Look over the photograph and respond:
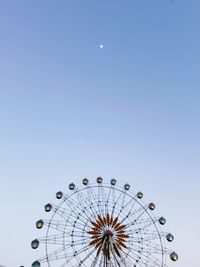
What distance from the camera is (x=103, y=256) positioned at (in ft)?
109

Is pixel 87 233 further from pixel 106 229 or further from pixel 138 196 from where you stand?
pixel 138 196

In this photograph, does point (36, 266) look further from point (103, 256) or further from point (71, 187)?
point (71, 187)

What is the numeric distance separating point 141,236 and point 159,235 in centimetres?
194

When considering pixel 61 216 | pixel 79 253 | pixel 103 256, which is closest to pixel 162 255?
pixel 103 256

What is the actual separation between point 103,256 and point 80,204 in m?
5.72

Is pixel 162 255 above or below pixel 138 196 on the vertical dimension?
below

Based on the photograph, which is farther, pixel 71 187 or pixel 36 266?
pixel 71 187

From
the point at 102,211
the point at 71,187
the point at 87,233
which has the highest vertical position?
the point at 71,187

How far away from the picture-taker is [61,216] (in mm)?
35594

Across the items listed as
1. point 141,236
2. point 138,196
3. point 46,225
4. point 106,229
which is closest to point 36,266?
point 46,225

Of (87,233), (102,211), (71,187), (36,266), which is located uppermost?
(71,187)

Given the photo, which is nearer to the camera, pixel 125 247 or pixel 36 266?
pixel 36 266

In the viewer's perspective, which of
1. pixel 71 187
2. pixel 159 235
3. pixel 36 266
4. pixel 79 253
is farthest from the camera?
pixel 71 187

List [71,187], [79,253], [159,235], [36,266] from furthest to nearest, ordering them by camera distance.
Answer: [71,187]
[159,235]
[79,253]
[36,266]
